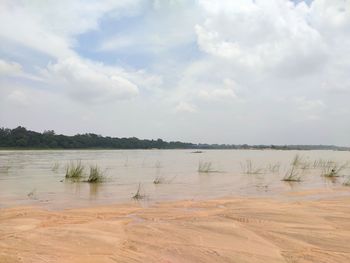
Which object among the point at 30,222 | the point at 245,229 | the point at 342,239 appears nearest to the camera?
the point at 342,239

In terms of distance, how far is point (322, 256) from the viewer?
5.02m

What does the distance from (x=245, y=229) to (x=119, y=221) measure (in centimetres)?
244

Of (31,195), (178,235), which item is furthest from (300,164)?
(178,235)

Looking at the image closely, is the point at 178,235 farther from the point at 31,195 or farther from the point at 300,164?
the point at 300,164

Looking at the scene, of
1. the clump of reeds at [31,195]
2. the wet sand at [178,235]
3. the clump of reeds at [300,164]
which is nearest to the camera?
the wet sand at [178,235]

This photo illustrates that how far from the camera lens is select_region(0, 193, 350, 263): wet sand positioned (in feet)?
16.3

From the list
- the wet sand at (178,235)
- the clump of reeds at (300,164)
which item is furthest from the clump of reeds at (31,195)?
the clump of reeds at (300,164)

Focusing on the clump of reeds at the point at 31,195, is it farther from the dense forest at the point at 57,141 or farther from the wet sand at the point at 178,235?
the dense forest at the point at 57,141

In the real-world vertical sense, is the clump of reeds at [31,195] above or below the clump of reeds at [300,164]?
below

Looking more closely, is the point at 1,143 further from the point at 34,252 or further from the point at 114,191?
the point at 34,252

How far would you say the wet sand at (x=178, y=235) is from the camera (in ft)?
16.3

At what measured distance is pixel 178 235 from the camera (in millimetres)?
6059

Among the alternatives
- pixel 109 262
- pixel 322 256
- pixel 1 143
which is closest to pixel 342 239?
pixel 322 256

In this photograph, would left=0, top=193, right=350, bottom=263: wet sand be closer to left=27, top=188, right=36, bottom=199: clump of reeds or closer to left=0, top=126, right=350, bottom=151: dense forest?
left=27, top=188, right=36, bottom=199: clump of reeds
